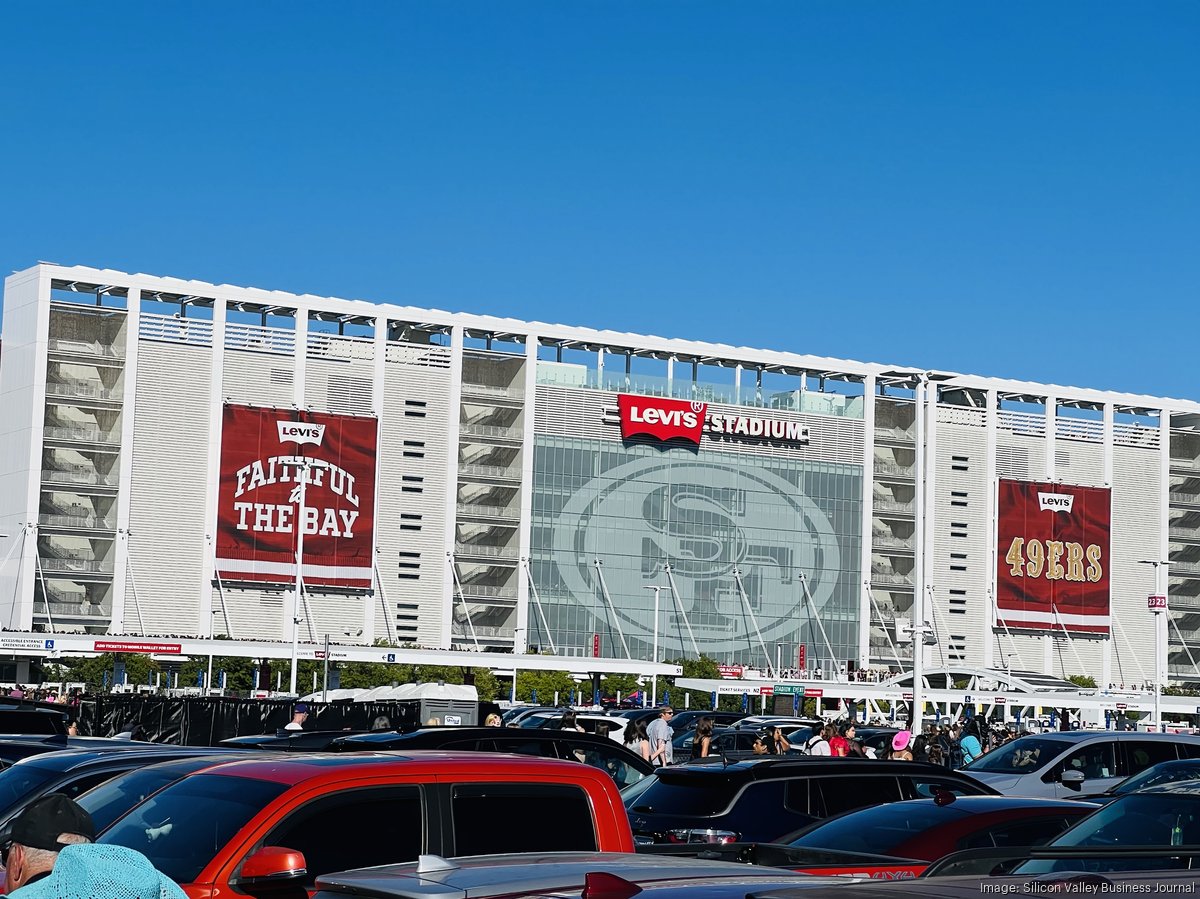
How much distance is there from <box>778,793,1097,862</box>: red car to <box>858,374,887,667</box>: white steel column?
10577cm

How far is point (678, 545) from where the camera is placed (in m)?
113

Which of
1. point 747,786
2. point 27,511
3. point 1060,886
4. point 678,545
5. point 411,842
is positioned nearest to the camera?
point 1060,886

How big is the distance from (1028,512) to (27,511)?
6623cm

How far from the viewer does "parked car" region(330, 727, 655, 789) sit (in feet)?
49.7

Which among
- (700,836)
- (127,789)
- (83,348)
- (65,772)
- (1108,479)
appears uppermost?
(83,348)

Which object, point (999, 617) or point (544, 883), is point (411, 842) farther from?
point (999, 617)

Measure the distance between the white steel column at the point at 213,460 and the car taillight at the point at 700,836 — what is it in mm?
87171

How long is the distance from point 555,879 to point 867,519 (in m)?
115

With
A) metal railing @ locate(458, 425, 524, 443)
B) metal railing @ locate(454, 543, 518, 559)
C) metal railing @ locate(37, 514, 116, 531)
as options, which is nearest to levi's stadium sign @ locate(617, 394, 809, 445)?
metal railing @ locate(458, 425, 524, 443)

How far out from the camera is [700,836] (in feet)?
46.9

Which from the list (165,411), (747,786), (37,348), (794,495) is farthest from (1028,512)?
(747,786)

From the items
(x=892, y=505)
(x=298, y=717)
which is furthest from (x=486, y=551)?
(x=298, y=717)

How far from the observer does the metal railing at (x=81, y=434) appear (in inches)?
3866

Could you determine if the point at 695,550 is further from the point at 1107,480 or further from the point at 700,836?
the point at 700,836
